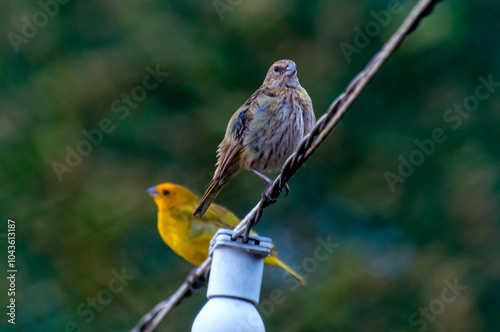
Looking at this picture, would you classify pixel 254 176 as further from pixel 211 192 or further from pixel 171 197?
pixel 211 192

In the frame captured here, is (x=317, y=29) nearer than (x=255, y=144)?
No

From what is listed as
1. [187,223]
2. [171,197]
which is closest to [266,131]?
[187,223]

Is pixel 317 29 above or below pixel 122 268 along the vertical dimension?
above

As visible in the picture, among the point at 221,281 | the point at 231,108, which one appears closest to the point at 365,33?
the point at 231,108

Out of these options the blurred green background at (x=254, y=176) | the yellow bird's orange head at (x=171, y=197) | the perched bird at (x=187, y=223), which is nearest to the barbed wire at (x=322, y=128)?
the perched bird at (x=187, y=223)

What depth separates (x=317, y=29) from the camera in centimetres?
1072

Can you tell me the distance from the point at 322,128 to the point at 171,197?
3.58 metres

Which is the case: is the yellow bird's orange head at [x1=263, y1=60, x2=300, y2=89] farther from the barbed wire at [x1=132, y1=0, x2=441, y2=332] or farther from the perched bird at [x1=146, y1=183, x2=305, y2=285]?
the perched bird at [x1=146, y1=183, x2=305, y2=285]

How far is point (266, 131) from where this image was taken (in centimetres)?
464

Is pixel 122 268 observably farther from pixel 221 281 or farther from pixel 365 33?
pixel 221 281

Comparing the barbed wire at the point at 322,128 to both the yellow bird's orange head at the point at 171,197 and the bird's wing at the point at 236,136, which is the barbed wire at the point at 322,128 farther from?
the yellow bird's orange head at the point at 171,197

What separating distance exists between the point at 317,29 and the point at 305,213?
7.44ft

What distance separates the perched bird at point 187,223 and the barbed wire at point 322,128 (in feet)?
7.14

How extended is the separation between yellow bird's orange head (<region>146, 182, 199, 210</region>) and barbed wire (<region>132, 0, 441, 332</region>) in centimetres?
241
